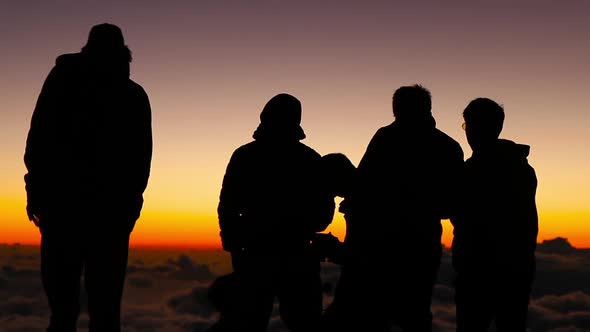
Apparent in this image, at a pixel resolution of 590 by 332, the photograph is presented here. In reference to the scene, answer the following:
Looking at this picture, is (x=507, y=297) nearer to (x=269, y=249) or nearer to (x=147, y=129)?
(x=269, y=249)

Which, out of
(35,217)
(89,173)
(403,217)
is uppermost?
(89,173)

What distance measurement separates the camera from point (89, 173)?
4082 mm

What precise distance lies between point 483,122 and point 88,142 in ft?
10.4

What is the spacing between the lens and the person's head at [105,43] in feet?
14.0

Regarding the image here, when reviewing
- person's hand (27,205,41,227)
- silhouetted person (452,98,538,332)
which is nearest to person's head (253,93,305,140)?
silhouetted person (452,98,538,332)

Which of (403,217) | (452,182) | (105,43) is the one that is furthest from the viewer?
(452,182)

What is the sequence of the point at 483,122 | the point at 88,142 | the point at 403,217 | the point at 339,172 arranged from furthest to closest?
the point at 483,122, the point at 339,172, the point at 403,217, the point at 88,142

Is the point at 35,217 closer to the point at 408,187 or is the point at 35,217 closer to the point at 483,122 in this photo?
the point at 408,187

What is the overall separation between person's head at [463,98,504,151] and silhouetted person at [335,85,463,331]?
0.54 m

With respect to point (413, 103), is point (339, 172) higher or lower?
lower

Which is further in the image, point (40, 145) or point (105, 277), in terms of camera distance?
point (105, 277)

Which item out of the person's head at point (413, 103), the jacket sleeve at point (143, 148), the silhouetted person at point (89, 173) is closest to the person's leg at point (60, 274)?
the silhouetted person at point (89, 173)

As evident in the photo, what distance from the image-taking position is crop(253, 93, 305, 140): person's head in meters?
4.50

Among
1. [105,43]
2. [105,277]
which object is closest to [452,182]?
[105,277]
